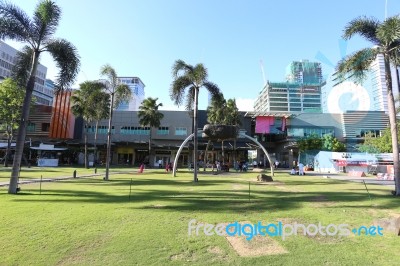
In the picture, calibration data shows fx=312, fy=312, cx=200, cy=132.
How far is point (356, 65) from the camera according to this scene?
655 inches

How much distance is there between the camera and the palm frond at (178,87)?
79.5ft

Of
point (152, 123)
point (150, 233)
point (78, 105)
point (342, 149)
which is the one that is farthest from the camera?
point (342, 149)

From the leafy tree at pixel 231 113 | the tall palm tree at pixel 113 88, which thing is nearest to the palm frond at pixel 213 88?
the tall palm tree at pixel 113 88

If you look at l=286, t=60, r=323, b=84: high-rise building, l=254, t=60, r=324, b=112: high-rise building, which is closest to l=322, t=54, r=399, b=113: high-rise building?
l=254, t=60, r=324, b=112: high-rise building

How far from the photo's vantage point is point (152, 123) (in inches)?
1988

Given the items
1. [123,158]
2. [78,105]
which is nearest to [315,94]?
[123,158]

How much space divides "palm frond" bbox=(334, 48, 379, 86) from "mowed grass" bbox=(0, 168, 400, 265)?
24.1ft

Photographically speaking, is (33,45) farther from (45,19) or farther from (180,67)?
(180,67)

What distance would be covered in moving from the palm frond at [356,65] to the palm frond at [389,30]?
42.4 inches

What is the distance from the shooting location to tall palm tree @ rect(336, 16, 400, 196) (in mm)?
15235

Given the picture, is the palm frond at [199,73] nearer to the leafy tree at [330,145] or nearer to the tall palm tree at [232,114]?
the tall palm tree at [232,114]

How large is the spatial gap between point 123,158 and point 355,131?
149 ft

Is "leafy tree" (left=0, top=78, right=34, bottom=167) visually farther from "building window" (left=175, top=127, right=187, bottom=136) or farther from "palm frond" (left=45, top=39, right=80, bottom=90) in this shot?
"palm frond" (left=45, top=39, right=80, bottom=90)

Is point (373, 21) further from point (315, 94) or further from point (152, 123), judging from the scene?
point (315, 94)
